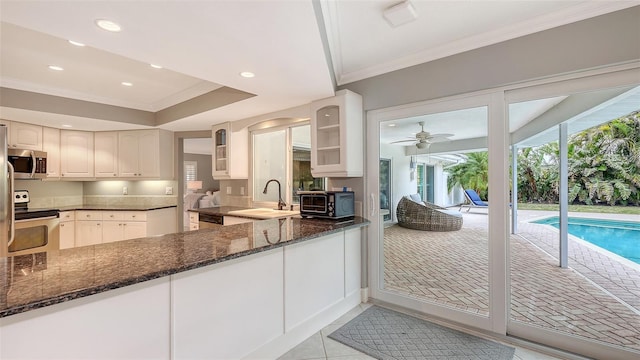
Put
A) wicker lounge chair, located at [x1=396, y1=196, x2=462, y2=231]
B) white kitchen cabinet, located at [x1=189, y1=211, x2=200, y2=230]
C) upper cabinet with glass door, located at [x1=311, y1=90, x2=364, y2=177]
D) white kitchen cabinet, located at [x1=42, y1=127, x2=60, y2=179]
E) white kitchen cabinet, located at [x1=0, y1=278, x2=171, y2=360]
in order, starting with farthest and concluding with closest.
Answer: white kitchen cabinet, located at [x1=42, y1=127, x2=60, y2=179] → white kitchen cabinet, located at [x1=189, y1=211, x2=200, y2=230] → wicker lounge chair, located at [x1=396, y1=196, x2=462, y2=231] → upper cabinet with glass door, located at [x1=311, y1=90, x2=364, y2=177] → white kitchen cabinet, located at [x1=0, y1=278, x2=171, y2=360]

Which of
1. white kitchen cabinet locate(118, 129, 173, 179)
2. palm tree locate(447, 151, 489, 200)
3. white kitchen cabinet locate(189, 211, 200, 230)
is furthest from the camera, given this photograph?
white kitchen cabinet locate(118, 129, 173, 179)

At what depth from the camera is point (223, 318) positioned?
168 cm

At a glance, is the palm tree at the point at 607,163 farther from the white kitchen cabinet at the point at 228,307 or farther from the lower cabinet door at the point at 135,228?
the lower cabinet door at the point at 135,228

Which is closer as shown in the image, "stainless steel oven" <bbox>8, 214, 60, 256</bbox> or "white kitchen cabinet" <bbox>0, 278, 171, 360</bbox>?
"white kitchen cabinet" <bbox>0, 278, 171, 360</bbox>

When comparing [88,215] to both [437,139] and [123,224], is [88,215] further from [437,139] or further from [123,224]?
[437,139]

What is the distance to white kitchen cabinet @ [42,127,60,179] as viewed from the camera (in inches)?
172

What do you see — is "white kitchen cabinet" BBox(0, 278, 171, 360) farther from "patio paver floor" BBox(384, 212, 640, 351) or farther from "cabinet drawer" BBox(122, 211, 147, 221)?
"cabinet drawer" BBox(122, 211, 147, 221)

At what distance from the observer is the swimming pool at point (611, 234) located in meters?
2.00

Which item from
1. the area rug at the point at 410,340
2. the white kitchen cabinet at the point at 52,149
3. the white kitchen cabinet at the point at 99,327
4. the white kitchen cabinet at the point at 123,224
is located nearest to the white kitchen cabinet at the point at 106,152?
the white kitchen cabinet at the point at 52,149

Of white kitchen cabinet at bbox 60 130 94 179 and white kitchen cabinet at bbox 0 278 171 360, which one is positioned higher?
white kitchen cabinet at bbox 60 130 94 179

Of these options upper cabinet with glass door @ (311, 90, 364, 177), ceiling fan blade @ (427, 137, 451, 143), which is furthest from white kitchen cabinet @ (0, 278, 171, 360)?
ceiling fan blade @ (427, 137, 451, 143)

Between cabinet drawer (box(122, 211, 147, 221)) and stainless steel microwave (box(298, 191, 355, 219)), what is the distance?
3.01 metres

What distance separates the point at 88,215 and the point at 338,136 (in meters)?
4.28

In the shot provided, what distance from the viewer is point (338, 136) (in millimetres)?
3096
